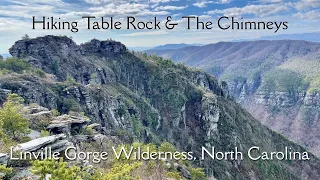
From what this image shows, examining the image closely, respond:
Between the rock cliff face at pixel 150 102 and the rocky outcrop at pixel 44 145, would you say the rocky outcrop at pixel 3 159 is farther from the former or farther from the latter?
the rock cliff face at pixel 150 102

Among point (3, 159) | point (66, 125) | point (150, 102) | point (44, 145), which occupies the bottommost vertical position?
point (150, 102)

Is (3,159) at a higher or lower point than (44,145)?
lower

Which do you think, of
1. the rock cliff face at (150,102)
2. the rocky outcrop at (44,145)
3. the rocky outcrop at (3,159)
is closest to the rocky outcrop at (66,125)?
the rocky outcrop at (44,145)

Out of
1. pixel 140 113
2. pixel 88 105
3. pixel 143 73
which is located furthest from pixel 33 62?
pixel 143 73

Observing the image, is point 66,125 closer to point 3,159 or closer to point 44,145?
point 44,145

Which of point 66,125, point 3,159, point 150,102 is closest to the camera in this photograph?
point 3,159

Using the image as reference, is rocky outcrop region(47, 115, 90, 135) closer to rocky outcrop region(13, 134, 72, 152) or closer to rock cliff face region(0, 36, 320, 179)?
rocky outcrop region(13, 134, 72, 152)

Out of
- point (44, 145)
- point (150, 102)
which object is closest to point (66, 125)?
point (44, 145)

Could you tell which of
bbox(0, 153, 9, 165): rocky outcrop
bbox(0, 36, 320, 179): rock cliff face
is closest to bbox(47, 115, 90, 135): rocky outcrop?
bbox(0, 153, 9, 165): rocky outcrop
